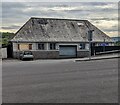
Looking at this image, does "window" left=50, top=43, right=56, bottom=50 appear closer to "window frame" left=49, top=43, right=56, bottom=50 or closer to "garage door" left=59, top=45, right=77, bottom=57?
"window frame" left=49, top=43, right=56, bottom=50

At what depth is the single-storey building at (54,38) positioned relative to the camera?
48.2 metres

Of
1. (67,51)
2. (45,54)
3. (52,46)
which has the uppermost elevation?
(52,46)

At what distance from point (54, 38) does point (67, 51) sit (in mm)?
3343

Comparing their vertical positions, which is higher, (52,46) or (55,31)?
(55,31)

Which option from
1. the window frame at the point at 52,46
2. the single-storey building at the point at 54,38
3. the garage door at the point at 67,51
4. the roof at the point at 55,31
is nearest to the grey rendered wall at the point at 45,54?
the single-storey building at the point at 54,38

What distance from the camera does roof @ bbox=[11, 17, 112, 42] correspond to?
49.0 metres

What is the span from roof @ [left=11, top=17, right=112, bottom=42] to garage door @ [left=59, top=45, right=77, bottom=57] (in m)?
1.39

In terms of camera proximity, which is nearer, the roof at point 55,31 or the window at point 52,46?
the roof at point 55,31

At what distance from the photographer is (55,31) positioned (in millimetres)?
51531

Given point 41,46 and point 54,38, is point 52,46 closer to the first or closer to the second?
point 54,38

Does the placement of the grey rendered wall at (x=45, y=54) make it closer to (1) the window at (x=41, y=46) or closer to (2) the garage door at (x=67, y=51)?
(1) the window at (x=41, y=46)

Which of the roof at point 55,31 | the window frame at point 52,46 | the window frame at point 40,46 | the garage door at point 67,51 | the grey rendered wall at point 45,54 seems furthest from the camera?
the garage door at point 67,51

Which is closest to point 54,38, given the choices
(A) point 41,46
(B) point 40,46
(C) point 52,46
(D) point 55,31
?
(C) point 52,46

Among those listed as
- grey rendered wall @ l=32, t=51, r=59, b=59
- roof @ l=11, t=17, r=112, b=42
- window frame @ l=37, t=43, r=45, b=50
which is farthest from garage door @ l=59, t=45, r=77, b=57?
window frame @ l=37, t=43, r=45, b=50
